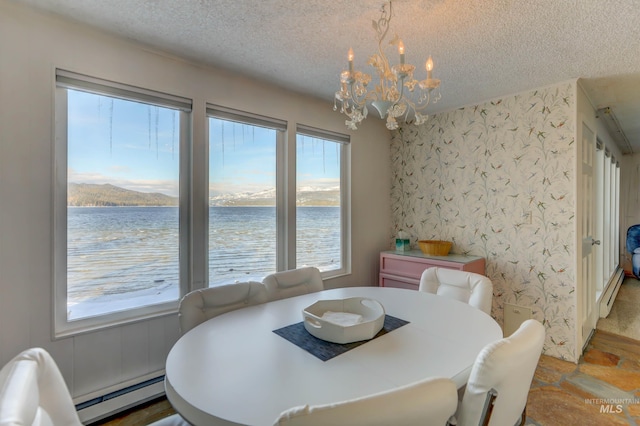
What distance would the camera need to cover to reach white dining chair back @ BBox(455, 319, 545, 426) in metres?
0.84

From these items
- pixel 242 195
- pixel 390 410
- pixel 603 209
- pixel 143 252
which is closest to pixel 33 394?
pixel 390 410

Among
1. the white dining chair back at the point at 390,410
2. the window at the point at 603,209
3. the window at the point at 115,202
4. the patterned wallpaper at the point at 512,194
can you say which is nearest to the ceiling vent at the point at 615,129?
→ the window at the point at 603,209

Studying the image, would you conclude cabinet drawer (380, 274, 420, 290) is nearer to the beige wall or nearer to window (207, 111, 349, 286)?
window (207, 111, 349, 286)

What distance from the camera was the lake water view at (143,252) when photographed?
186cm

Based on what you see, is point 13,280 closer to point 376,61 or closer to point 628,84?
point 376,61

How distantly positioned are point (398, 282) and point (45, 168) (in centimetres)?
300

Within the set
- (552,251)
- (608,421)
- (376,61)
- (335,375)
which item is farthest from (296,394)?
(552,251)

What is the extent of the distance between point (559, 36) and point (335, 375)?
7.58 ft

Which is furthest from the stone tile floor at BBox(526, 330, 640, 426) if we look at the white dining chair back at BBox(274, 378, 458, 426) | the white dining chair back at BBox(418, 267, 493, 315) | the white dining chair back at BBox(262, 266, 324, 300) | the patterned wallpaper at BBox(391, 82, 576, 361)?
the white dining chair back at BBox(274, 378, 458, 426)

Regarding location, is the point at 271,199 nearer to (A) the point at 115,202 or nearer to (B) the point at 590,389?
(A) the point at 115,202

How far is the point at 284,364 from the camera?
106 centimetres

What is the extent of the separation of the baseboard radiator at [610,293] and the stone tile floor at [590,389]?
32.4 inches

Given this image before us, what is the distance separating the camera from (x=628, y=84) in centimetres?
249

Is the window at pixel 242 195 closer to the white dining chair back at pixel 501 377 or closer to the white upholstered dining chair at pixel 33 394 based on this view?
the white upholstered dining chair at pixel 33 394
